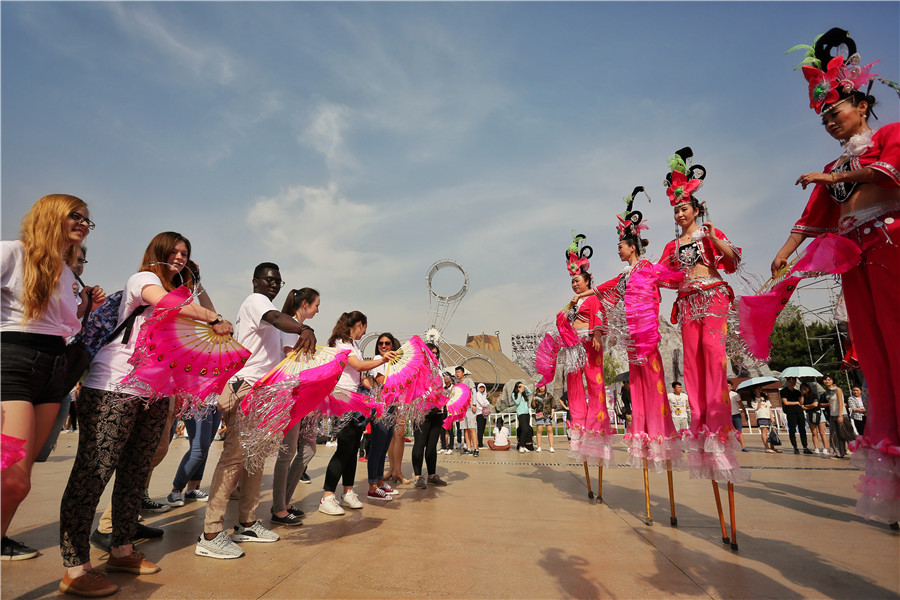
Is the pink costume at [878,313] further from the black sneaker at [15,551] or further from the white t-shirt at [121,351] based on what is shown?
the black sneaker at [15,551]

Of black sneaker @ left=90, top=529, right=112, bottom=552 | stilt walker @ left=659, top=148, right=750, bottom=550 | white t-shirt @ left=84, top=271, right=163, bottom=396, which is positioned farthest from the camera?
stilt walker @ left=659, top=148, right=750, bottom=550

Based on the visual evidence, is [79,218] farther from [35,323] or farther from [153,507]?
[153,507]

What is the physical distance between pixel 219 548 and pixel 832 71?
15.8 ft

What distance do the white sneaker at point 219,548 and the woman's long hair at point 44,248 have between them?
1866mm

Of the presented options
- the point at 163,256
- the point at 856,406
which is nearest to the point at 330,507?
the point at 163,256

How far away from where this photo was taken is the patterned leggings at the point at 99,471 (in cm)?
265

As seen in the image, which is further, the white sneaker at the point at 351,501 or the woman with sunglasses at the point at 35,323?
the white sneaker at the point at 351,501

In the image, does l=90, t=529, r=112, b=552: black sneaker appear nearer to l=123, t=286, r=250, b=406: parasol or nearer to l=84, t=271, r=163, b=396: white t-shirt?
l=123, t=286, r=250, b=406: parasol

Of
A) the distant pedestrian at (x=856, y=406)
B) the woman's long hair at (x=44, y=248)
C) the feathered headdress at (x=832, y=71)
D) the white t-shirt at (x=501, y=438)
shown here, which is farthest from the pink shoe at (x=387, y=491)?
the distant pedestrian at (x=856, y=406)

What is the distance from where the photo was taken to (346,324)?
5.19m

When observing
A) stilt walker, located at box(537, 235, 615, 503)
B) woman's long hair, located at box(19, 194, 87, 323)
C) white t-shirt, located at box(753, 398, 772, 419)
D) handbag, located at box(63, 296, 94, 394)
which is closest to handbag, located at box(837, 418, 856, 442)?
white t-shirt, located at box(753, 398, 772, 419)

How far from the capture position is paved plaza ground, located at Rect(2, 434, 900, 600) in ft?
8.62

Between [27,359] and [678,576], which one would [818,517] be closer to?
[678,576]

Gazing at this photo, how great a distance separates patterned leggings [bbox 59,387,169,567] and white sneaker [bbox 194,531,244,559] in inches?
18.5
